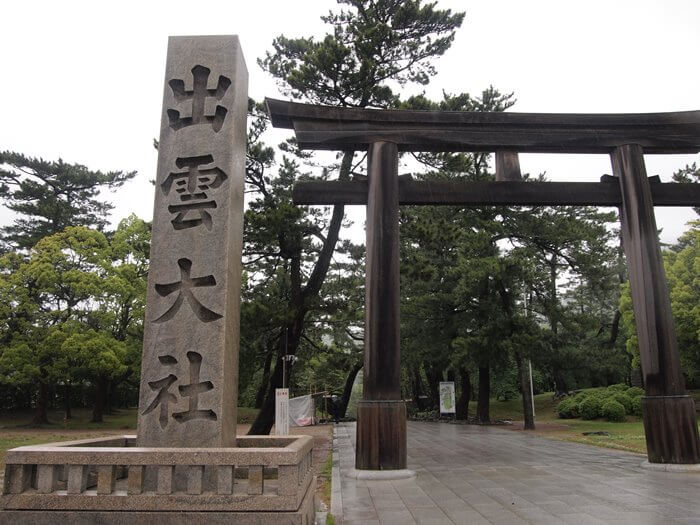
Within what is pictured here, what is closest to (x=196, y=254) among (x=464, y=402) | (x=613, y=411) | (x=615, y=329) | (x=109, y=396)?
(x=613, y=411)

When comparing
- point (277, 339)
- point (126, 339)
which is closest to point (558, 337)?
point (277, 339)

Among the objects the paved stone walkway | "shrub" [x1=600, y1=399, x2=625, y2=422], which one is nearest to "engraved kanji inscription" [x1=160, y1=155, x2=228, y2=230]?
the paved stone walkway

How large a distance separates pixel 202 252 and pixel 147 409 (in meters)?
1.79

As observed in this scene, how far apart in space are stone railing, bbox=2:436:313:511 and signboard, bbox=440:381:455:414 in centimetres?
1937

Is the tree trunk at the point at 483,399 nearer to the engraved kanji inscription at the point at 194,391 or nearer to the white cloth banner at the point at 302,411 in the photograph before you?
the white cloth banner at the point at 302,411

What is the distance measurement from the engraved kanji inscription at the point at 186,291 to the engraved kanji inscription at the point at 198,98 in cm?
176

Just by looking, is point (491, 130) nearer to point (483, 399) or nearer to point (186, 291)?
point (186, 291)

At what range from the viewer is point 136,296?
2616 centimetres

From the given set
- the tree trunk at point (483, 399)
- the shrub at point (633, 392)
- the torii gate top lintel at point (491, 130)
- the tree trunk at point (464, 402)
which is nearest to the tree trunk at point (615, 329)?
the shrub at point (633, 392)

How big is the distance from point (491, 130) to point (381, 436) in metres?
5.85

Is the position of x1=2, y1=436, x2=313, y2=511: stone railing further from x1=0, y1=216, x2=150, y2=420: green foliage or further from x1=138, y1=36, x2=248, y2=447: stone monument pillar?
x1=0, y1=216, x2=150, y2=420: green foliage

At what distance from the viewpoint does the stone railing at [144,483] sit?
3.95m

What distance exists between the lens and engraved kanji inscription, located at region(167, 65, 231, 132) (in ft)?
20.4

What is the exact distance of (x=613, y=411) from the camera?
72.7 ft
